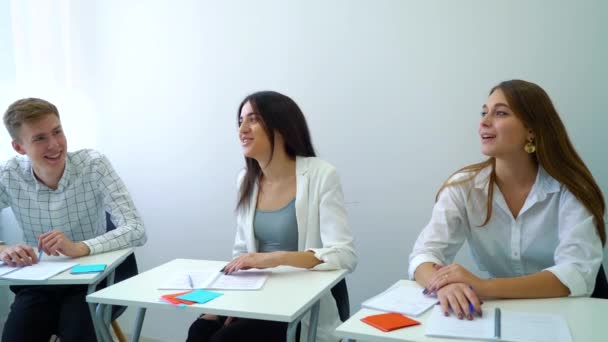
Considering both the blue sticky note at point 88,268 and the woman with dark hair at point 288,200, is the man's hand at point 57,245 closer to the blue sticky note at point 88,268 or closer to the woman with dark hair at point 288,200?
the blue sticky note at point 88,268

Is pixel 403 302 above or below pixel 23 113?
below

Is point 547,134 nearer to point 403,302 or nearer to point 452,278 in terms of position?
point 452,278

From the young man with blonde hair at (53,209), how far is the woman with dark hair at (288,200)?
57cm

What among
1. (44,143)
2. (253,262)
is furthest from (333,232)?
(44,143)

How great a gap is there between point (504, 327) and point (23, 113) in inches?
83.0

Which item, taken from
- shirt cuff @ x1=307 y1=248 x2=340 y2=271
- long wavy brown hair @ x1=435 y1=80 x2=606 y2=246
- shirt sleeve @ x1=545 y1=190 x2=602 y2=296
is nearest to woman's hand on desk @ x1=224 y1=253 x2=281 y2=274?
shirt cuff @ x1=307 y1=248 x2=340 y2=271

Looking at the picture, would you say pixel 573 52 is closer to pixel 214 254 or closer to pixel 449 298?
pixel 449 298

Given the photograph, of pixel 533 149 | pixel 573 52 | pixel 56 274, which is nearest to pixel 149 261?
pixel 56 274

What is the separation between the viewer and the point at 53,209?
242 centimetres

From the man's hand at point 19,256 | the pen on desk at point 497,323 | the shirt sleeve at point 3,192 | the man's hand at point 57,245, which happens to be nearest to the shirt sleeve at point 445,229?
the pen on desk at point 497,323

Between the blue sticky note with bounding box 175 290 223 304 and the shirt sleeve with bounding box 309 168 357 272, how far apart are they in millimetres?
415

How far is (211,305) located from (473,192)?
1045 mm

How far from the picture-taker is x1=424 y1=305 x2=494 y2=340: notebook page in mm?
1259

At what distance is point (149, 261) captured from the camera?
11.0ft
